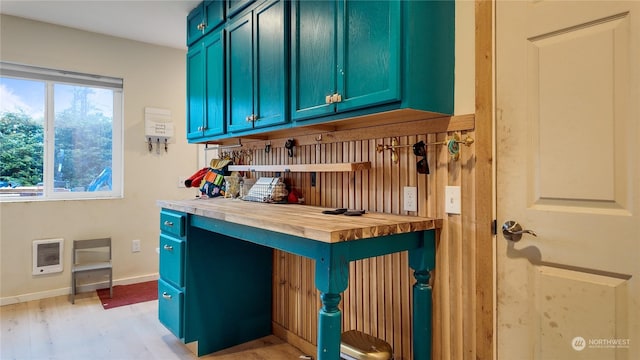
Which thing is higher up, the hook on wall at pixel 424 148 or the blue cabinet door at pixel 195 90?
the blue cabinet door at pixel 195 90

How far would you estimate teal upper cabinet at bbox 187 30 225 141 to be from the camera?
2588 mm

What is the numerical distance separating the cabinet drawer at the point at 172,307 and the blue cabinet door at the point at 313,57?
52.5 inches

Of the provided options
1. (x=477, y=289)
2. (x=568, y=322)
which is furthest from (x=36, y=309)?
(x=568, y=322)

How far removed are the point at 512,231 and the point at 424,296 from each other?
17.7 inches

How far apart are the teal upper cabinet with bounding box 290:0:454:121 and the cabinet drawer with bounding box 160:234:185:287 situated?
1.19 metres

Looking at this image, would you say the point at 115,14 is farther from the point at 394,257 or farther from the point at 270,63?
the point at 394,257

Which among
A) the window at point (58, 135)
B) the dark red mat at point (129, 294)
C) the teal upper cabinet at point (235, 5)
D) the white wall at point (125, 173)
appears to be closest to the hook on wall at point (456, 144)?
the teal upper cabinet at point (235, 5)

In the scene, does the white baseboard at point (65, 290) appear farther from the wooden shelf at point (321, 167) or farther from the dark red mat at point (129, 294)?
the wooden shelf at point (321, 167)

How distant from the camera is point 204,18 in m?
2.79

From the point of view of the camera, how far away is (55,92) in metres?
3.48

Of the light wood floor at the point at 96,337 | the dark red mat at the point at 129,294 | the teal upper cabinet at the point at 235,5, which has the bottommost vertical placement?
the light wood floor at the point at 96,337

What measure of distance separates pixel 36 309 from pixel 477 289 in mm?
3407

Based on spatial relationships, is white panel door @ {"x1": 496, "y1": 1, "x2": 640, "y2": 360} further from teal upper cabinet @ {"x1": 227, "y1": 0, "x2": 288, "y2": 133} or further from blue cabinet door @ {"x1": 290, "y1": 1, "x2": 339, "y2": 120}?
teal upper cabinet @ {"x1": 227, "y1": 0, "x2": 288, "y2": 133}

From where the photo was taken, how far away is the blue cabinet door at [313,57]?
1.71 meters
